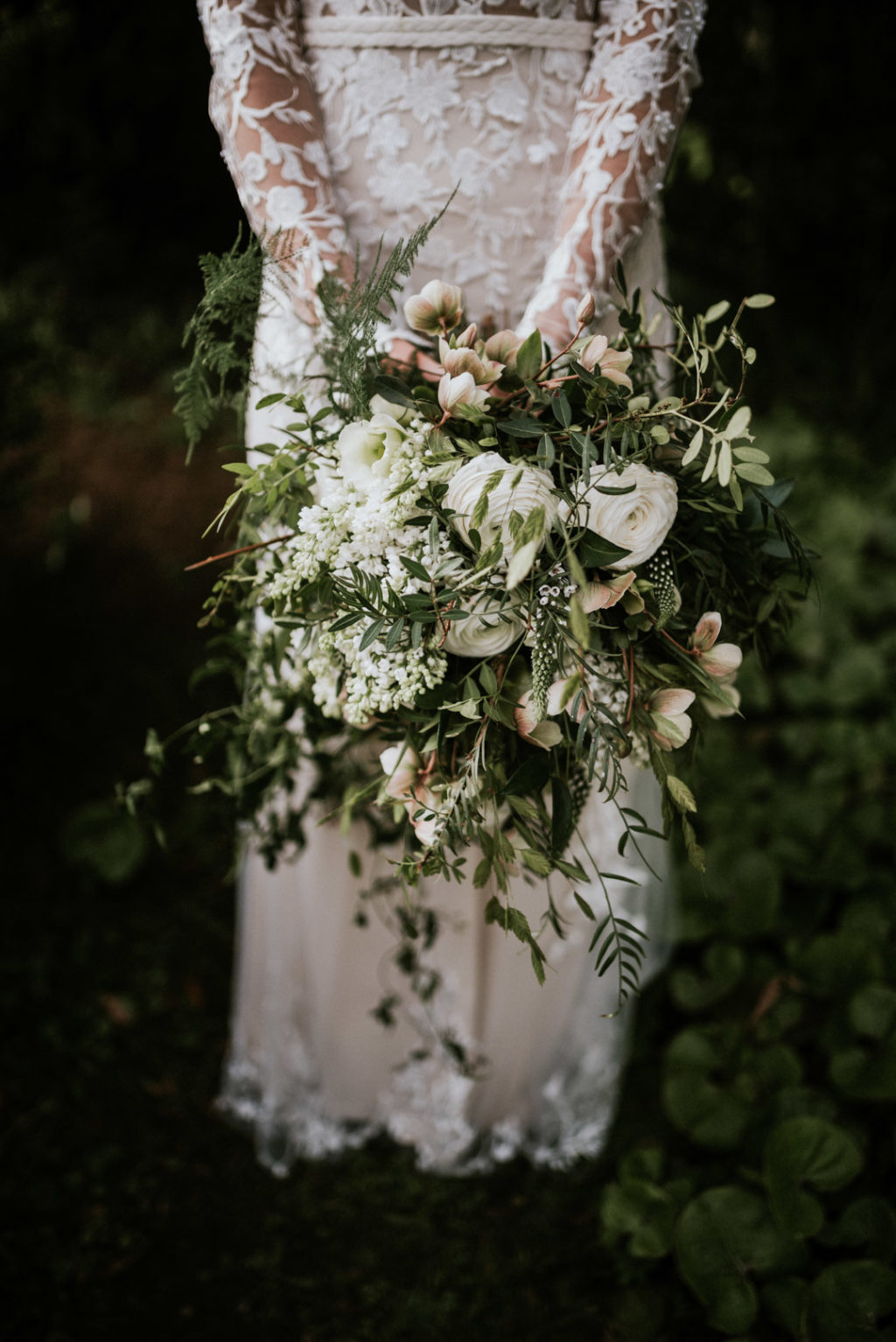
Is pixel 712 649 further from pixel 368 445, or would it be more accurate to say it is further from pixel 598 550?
pixel 368 445

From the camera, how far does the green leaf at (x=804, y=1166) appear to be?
1.53 meters

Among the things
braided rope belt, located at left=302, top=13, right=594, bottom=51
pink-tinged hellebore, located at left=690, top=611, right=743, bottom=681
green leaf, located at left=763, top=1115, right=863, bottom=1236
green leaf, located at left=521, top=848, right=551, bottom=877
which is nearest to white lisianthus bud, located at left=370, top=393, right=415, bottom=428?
pink-tinged hellebore, located at left=690, top=611, right=743, bottom=681

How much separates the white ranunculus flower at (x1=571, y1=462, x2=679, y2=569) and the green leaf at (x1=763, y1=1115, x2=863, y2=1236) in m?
1.21

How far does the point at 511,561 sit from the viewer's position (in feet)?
2.79

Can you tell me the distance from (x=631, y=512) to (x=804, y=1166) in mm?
1296

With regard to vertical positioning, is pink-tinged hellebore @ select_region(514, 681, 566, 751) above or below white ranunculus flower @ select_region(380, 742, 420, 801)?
above

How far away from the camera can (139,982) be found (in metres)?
2.29

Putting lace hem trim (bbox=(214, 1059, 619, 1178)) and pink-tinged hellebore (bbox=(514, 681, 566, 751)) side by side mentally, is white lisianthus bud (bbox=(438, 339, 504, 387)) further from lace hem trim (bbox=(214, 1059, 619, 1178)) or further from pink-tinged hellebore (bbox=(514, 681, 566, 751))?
lace hem trim (bbox=(214, 1059, 619, 1178))

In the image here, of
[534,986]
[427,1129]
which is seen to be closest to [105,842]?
[427,1129]

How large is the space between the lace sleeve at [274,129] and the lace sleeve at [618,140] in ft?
1.06

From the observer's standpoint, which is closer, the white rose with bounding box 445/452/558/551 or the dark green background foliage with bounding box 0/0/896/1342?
the white rose with bounding box 445/452/558/551

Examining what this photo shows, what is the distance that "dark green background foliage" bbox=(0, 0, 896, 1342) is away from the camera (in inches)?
65.4

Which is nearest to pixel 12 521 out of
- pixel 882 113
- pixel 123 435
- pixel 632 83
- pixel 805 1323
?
pixel 123 435

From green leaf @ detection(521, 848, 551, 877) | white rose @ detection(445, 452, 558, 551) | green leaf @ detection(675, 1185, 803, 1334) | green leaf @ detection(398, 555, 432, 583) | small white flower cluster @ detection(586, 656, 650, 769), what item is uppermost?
white rose @ detection(445, 452, 558, 551)
